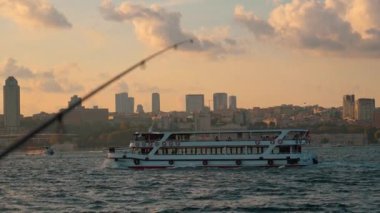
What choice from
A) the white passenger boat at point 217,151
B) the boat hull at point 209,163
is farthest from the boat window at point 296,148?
the boat hull at point 209,163

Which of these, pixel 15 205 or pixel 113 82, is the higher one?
pixel 113 82

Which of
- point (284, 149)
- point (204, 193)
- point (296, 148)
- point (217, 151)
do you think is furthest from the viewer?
point (296, 148)

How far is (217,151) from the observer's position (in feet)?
262

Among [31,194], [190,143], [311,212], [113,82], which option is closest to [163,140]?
[190,143]

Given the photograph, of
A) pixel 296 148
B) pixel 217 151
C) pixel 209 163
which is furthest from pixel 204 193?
pixel 296 148

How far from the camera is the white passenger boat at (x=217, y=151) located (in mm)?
78375

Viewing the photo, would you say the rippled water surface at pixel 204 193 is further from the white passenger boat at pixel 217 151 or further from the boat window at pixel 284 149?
the boat window at pixel 284 149

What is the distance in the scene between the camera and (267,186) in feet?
175

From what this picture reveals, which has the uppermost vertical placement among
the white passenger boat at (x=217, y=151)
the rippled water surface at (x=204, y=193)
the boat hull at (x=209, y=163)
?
the white passenger boat at (x=217, y=151)

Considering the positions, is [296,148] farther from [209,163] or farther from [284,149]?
[209,163]

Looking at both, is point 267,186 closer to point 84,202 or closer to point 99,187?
point 99,187

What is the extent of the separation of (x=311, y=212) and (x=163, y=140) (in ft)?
150

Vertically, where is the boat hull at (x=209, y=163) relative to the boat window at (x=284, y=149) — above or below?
below

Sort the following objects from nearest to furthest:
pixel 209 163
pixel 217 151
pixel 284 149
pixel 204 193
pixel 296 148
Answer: pixel 204 193
pixel 209 163
pixel 284 149
pixel 217 151
pixel 296 148
